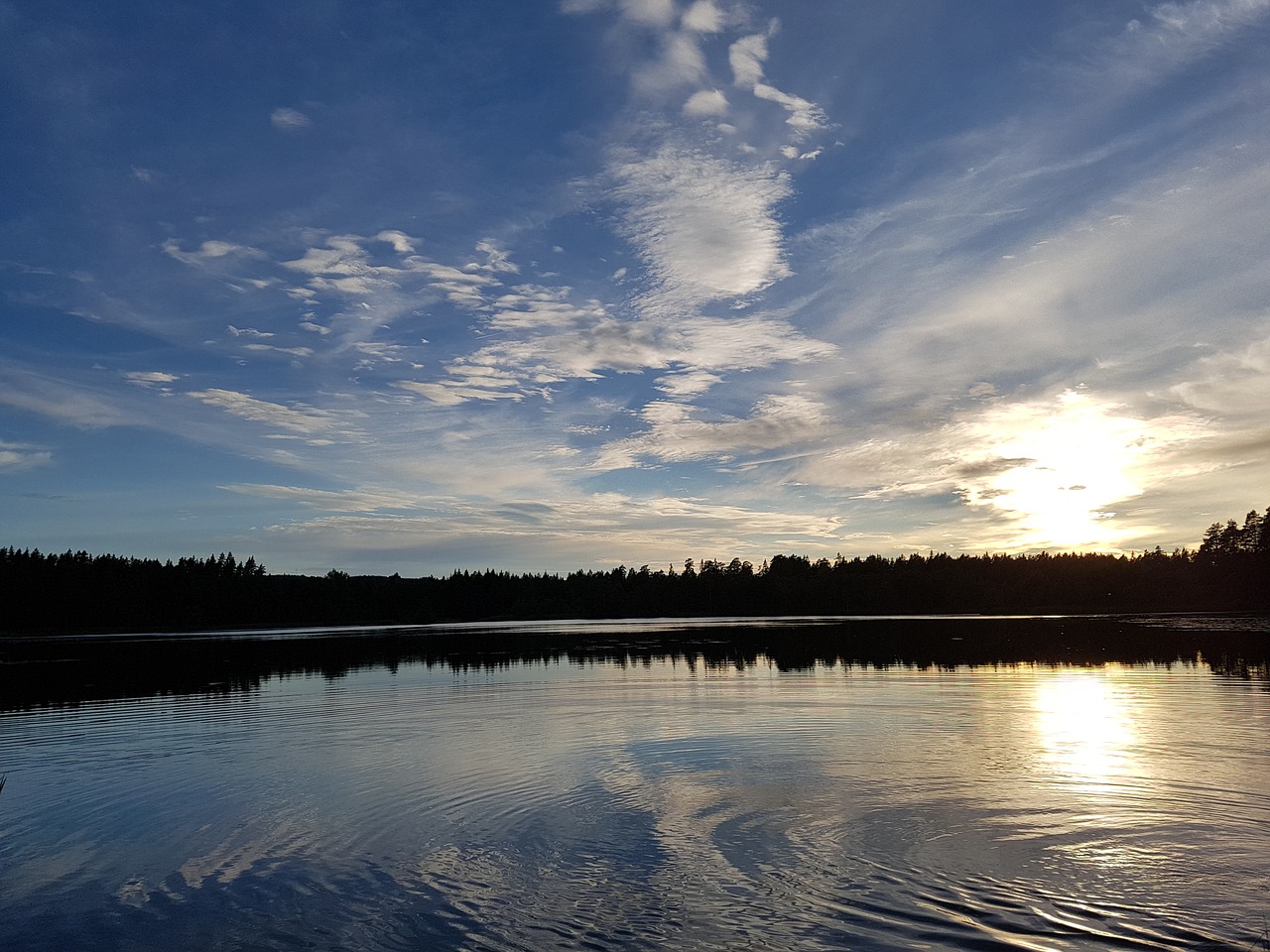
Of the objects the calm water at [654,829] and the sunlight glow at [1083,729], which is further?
the sunlight glow at [1083,729]

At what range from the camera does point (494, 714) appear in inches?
1298

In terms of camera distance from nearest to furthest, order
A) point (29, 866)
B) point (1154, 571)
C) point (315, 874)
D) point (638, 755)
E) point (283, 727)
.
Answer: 1. point (315, 874)
2. point (29, 866)
3. point (638, 755)
4. point (283, 727)
5. point (1154, 571)

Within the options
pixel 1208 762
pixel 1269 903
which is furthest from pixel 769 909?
pixel 1208 762

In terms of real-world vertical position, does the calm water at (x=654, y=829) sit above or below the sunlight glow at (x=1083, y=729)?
below

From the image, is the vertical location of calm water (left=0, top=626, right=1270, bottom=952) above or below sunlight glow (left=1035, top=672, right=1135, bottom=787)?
below

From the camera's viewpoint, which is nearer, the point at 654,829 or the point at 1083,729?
the point at 654,829

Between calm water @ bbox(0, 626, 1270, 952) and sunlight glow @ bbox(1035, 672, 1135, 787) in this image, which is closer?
calm water @ bbox(0, 626, 1270, 952)

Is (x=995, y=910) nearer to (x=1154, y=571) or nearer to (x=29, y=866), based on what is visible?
(x=29, y=866)

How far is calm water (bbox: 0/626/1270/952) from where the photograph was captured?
36.7ft

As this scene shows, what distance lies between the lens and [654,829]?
1585 cm

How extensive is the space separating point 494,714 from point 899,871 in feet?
73.9

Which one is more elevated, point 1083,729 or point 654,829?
point 1083,729

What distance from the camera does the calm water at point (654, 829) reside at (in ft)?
36.7

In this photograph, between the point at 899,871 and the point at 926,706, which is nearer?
the point at 899,871
